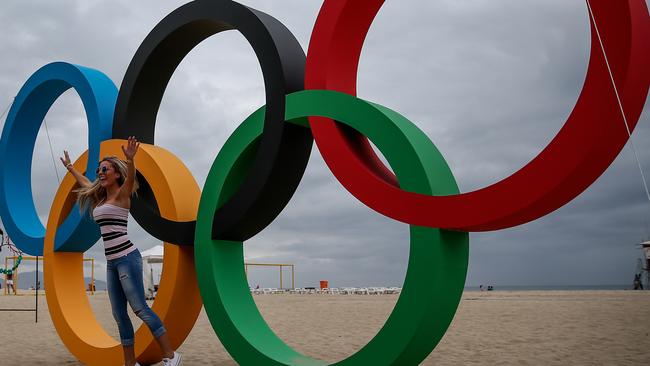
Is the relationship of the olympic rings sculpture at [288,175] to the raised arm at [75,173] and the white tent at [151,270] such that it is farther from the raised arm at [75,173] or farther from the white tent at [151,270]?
the white tent at [151,270]

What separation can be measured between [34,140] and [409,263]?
7434mm

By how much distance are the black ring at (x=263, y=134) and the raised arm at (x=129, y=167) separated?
1025 mm

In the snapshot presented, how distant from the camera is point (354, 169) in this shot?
18.3 ft

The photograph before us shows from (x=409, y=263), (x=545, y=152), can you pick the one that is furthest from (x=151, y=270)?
(x=545, y=152)

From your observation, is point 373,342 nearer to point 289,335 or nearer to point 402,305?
point 402,305

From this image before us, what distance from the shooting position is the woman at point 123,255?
18.3 ft

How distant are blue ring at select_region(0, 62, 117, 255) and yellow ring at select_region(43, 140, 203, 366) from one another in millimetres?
288

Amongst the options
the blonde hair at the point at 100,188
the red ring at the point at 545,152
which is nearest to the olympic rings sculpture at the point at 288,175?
the red ring at the point at 545,152

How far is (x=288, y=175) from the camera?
6457 mm

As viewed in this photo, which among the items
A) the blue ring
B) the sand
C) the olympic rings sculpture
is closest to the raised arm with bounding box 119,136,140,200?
the olympic rings sculpture

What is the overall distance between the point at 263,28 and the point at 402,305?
319 centimetres

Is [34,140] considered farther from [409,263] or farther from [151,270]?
[151,270]

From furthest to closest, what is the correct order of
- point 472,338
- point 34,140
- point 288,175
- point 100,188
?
1. point 34,140
2. point 472,338
3. point 288,175
4. point 100,188

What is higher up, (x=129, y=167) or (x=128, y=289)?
(x=129, y=167)
